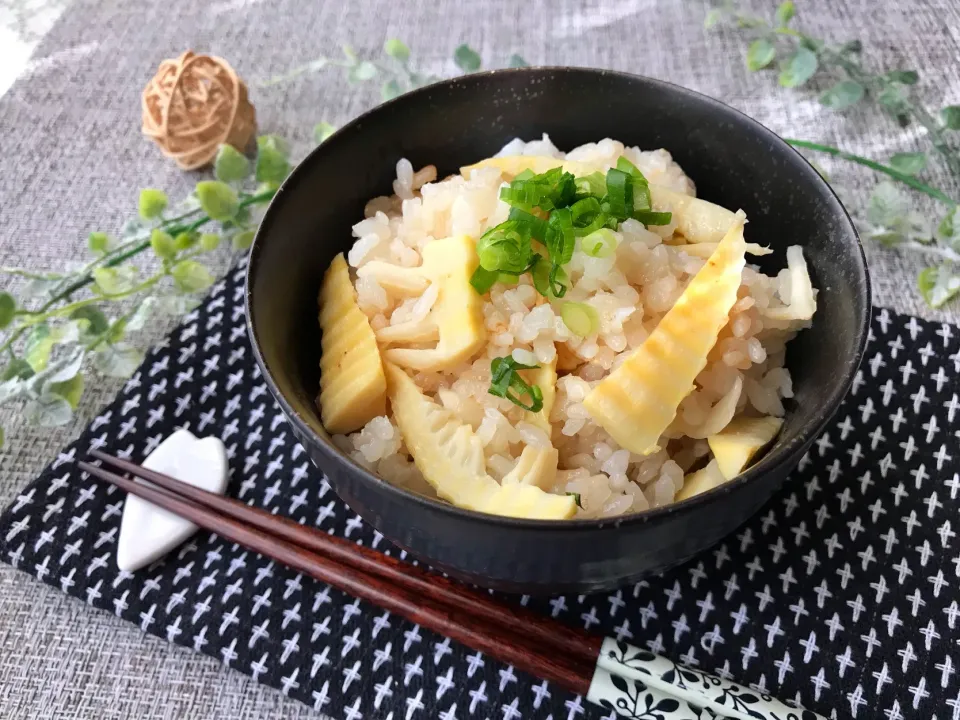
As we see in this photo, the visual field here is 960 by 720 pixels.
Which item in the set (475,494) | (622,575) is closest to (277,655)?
(475,494)

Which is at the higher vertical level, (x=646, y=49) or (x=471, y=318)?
(x=471, y=318)

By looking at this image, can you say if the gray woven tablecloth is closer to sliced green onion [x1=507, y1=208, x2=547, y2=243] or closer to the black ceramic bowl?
the black ceramic bowl

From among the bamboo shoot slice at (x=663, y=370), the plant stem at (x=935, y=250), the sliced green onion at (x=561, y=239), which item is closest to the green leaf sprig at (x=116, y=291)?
the sliced green onion at (x=561, y=239)

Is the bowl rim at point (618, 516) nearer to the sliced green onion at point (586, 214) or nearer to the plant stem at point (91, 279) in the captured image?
the sliced green onion at point (586, 214)

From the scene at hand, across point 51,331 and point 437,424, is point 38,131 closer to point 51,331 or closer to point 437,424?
point 51,331

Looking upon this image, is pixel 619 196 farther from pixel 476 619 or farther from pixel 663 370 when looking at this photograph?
pixel 476 619

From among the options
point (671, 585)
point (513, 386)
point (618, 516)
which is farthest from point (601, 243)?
point (671, 585)

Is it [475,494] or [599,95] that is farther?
[599,95]
